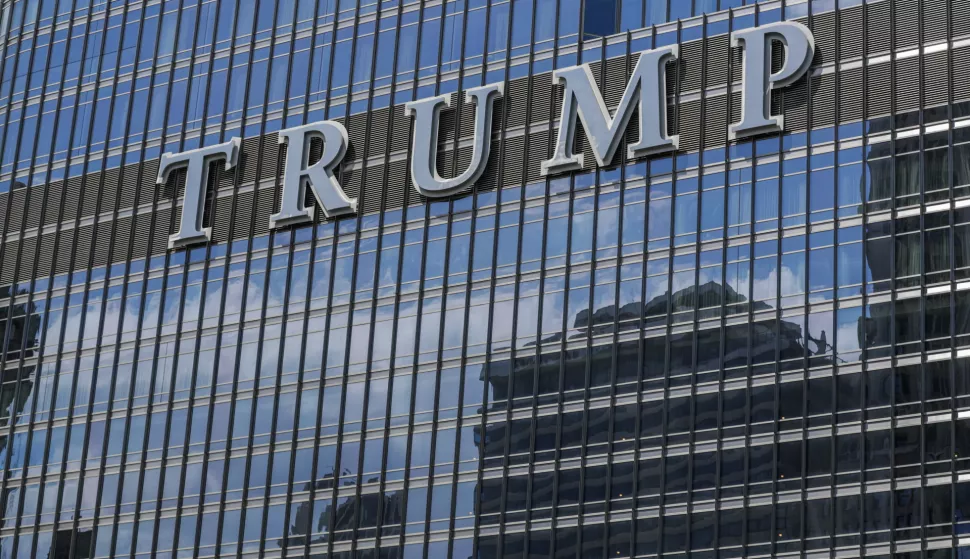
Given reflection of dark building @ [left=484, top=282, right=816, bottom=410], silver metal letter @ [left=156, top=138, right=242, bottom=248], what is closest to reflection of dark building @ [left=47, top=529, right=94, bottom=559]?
silver metal letter @ [left=156, top=138, right=242, bottom=248]

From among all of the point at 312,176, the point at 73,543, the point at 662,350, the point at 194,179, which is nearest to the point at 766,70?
the point at 662,350

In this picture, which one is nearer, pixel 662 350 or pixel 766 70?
pixel 662 350

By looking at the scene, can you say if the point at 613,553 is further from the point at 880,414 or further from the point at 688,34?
the point at 688,34

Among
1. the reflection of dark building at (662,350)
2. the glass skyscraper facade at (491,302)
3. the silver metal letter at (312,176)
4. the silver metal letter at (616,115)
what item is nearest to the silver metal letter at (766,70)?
the glass skyscraper facade at (491,302)

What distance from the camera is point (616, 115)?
8975cm

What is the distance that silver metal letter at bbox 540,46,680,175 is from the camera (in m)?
88.6

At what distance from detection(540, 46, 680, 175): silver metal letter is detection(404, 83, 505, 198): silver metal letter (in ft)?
11.1

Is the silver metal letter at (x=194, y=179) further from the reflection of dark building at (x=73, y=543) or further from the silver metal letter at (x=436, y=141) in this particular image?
the reflection of dark building at (x=73, y=543)

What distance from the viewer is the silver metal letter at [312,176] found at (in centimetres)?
9581

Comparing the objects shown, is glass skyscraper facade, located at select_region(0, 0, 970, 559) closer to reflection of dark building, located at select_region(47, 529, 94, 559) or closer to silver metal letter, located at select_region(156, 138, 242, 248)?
reflection of dark building, located at select_region(47, 529, 94, 559)

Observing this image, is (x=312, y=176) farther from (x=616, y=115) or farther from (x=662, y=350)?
(x=662, y=350)

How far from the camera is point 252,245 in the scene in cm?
9781

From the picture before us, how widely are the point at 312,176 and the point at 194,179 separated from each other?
6.71m

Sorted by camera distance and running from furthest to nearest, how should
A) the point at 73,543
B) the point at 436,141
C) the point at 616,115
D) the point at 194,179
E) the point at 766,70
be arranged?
the point at 194,179 < the point at 73,543 < the point at 436,141 < the point at 616,115 < the point at 766,70
